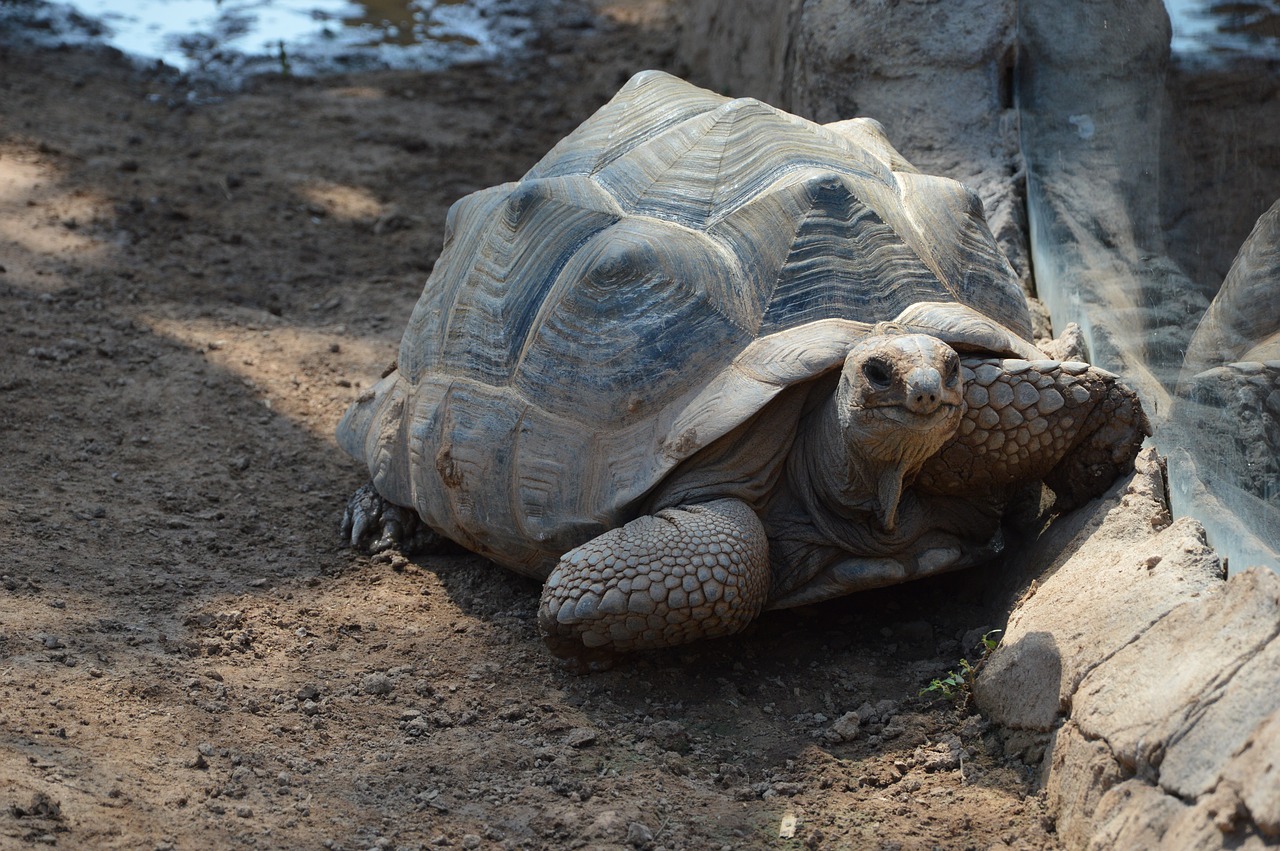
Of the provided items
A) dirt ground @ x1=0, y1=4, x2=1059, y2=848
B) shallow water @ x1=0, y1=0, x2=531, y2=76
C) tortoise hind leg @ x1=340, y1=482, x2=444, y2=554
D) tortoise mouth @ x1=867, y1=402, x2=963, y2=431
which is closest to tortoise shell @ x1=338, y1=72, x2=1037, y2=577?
tortoise hind leg @ x1=340, y1=482, x2=444, y2=554

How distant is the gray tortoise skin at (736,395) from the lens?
10.2 feet

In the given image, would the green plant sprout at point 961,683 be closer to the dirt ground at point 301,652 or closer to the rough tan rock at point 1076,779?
the dirt ground at point 301,652

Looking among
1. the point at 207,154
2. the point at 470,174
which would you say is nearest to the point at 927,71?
the point at 470,174

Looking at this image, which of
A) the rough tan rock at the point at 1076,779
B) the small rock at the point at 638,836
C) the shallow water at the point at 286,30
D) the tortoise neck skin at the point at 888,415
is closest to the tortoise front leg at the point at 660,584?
the tortoise neck skin at the point at 888,415

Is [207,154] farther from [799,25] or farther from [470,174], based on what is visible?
[799,25]

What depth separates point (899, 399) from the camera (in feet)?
9.64

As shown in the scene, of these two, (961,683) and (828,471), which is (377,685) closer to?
(828,471)

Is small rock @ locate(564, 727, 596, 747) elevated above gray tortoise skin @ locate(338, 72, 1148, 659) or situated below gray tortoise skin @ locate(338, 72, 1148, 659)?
below

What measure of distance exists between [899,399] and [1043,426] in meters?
0.47

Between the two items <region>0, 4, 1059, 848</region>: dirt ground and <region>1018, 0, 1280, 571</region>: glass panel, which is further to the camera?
<region>1018, 0, 1280, 571</region>: glass panel

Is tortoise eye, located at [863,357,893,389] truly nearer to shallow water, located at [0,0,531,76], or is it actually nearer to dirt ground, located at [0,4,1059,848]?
dirt ground, located at [0,4,1059,848]

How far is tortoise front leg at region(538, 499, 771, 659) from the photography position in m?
3.07

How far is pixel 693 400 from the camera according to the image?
3217mm

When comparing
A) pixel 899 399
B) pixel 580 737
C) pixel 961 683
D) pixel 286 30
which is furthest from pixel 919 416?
pixel 286 30
